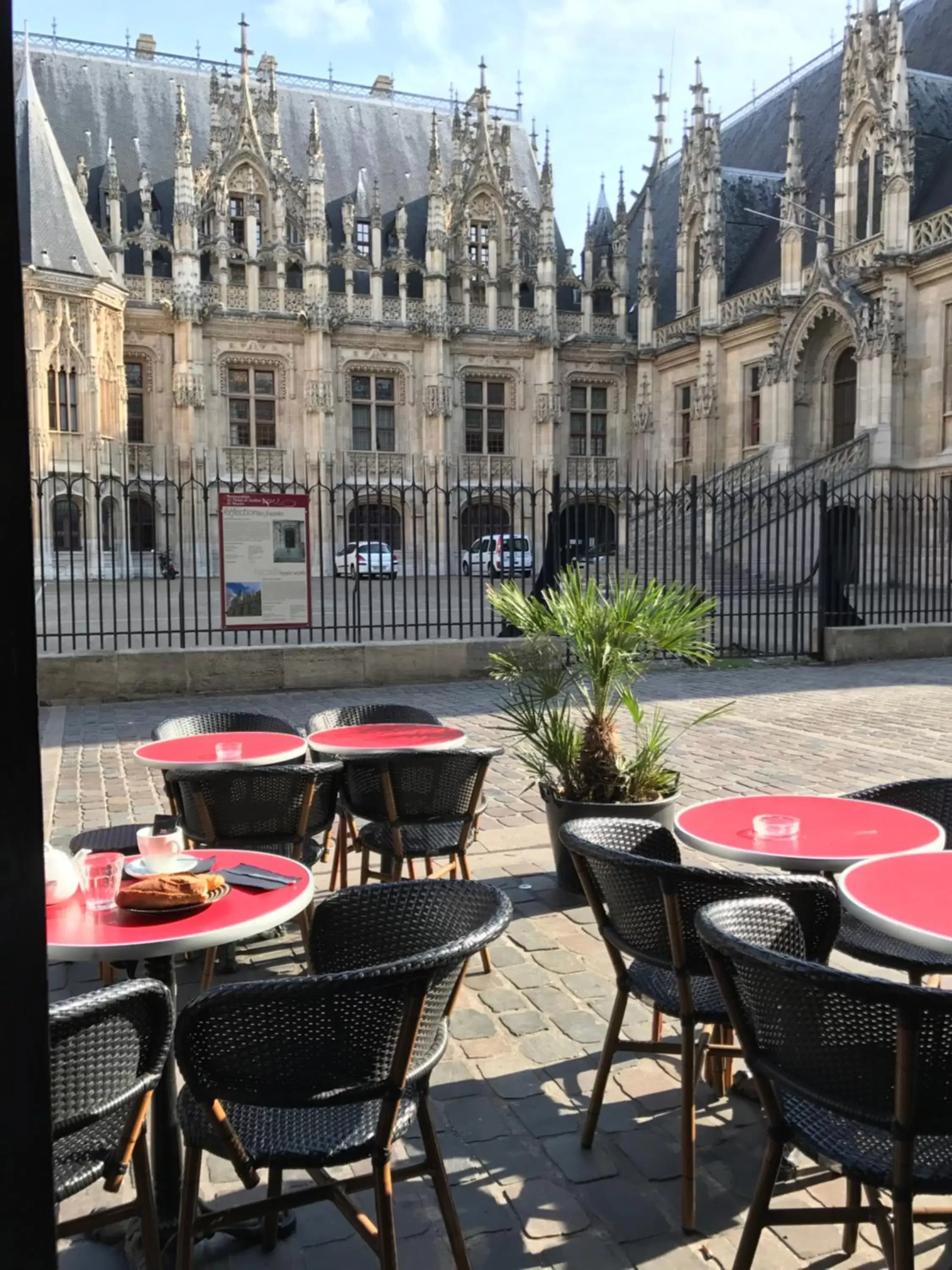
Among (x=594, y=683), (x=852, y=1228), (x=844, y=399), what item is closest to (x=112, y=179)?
(x=844, y=399)

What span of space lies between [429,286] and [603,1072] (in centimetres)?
3195

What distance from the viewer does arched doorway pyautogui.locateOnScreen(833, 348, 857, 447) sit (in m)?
25.9

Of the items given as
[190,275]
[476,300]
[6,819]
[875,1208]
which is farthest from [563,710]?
[476,300]

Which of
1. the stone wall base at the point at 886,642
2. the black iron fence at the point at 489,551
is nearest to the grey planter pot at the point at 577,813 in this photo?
the black iron fence at the point at 489,551

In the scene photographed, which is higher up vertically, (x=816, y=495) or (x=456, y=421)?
(x=456, y=421)

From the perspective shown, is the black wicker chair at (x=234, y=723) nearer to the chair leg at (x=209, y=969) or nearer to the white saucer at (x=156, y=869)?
the chair leg at (x=209, y=969)

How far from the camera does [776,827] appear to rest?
11.3ft

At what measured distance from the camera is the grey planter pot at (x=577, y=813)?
4875mm

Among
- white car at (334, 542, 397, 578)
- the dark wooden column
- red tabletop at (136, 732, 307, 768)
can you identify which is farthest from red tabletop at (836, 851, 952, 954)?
white car at (334, 542, 397, 578)

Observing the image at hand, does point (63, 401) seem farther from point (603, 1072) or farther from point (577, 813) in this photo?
point (603, 1072)

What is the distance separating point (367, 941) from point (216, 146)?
33390mm

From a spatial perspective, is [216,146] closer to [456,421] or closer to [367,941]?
[456,421]

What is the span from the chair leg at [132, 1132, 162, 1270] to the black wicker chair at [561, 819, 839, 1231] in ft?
4.07

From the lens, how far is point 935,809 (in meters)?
3.99
